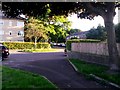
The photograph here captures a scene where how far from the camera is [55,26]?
3041 inches

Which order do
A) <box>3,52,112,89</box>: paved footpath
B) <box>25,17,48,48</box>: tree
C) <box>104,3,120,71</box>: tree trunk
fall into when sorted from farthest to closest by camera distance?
<box>25,17,48,48</box>: tree, <box>104,3,120,71</box>: tree trunk, <box>3,52,112,89</box>: paved footpath

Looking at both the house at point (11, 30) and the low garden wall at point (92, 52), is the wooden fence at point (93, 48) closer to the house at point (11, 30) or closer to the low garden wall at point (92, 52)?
the low garden wall at point (92, 52)

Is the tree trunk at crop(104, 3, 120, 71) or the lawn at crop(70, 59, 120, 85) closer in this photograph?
the lawn at crop(70, 59, 120, 85)

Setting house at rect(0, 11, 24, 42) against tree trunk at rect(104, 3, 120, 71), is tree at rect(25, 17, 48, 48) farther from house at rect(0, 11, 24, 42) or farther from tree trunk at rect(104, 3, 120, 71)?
tree trunk at rect(104, 3, 120, 71)

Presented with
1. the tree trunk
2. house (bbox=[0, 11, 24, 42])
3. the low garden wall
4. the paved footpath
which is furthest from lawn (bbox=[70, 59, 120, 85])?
house (bbox=[0, 11, 24, 42])

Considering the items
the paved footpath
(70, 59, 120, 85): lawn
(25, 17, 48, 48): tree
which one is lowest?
the paved footpath

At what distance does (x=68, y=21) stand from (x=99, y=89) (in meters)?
65.4

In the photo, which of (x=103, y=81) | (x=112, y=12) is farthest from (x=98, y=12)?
(x=103, y=81)

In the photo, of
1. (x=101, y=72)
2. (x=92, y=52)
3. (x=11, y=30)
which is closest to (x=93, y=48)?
(x=92, y=52)

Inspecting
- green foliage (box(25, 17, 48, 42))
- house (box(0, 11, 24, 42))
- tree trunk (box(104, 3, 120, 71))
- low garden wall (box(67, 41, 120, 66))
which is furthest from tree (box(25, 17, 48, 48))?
tree trunk (box(104, 3, 120, 71))

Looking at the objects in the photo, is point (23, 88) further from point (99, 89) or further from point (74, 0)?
point (74, 0)

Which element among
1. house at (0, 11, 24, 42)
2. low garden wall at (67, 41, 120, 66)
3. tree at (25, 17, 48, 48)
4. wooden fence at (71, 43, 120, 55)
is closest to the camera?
low garden wall at (67, 41, 120, 66)

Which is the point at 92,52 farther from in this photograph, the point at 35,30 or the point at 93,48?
the point at 35,30

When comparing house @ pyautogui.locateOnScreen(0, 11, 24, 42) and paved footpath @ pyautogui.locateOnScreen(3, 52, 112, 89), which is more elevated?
house @ pyautogui.locateOnScreen(0, 11, 24, 42)
